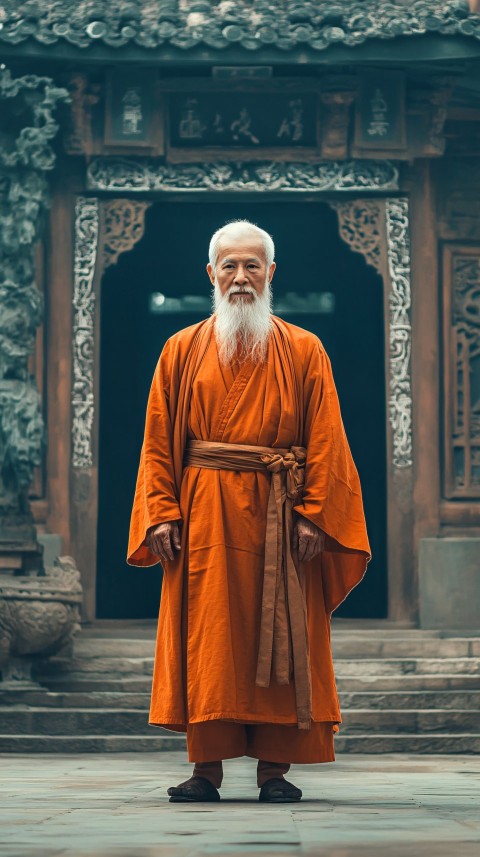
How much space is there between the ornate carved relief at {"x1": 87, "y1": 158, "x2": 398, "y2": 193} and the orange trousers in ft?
19.9

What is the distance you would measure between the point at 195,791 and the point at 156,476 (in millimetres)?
1016

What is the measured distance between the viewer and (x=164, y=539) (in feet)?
17.6

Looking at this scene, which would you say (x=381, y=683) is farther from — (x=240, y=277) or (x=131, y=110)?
(x=240, y=277)

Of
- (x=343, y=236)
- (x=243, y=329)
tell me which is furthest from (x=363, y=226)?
(x=243, y=329)

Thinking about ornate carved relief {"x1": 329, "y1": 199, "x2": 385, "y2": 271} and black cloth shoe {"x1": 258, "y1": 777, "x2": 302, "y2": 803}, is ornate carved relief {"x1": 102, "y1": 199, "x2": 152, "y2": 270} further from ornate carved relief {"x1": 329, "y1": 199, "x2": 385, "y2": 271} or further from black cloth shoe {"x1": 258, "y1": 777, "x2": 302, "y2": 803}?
black cloth shoe {"x1": 258, "y1": 777, "x2": 302, "y2": 803}

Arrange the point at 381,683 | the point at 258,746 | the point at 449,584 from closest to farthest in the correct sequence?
the point at 258,746
the point at 381,683
the point at 449,584

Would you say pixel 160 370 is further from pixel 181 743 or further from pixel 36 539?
pixel 36 539

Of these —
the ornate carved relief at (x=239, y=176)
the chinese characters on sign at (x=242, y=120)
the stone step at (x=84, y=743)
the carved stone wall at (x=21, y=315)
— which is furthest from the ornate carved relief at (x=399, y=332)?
the stone step at (x=84, y=743)

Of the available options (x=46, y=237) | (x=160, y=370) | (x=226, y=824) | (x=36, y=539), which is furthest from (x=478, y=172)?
(x=226, y=824)

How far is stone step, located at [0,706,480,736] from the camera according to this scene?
28.3ft

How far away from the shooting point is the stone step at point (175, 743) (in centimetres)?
838

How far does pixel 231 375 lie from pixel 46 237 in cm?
558

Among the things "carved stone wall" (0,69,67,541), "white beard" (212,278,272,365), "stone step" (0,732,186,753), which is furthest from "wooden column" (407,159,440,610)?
"white beard" (212,278,272,365)

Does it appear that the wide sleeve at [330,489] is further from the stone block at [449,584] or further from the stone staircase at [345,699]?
the stone block at [449,584]
